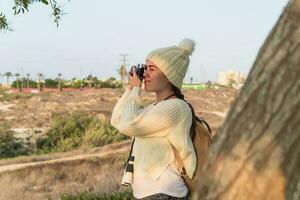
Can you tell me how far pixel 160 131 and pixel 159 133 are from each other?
0.02m

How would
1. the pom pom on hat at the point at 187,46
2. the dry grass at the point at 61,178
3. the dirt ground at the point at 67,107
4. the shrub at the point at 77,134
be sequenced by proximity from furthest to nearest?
the dirt ground at the point at 67,107, the shrub at the point at 77,134, the dry grass at the point at 61,178, the pom pom on hat at the point at 187,46

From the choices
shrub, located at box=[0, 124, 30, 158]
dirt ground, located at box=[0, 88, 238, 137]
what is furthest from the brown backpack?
shrub, located at box=[0, 124, 30, 158]

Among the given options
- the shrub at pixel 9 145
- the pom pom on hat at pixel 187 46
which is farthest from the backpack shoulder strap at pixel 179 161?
the shrub at pixel 9 145

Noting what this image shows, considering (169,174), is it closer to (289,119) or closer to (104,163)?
(289,119)

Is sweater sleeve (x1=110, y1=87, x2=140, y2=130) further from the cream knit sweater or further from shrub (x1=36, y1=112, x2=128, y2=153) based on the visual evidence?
shrub (x1=36, y1=112, x2=128, y2=153)

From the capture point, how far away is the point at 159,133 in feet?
12.9

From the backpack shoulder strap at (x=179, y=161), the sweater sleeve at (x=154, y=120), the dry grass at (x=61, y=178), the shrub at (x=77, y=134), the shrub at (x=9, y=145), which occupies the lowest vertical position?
the shrub at (x=9, y=145)

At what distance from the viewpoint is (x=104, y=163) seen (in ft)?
50.6

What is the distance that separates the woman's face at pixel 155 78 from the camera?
4105 millimetres

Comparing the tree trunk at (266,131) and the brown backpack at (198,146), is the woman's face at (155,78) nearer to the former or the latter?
the brown backpack at (198,146)

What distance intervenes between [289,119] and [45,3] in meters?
5.23

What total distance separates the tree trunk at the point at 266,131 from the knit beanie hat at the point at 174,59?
211 cm

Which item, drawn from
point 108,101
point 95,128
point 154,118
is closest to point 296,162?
point 154,118

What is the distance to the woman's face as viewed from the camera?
4.11 metres
